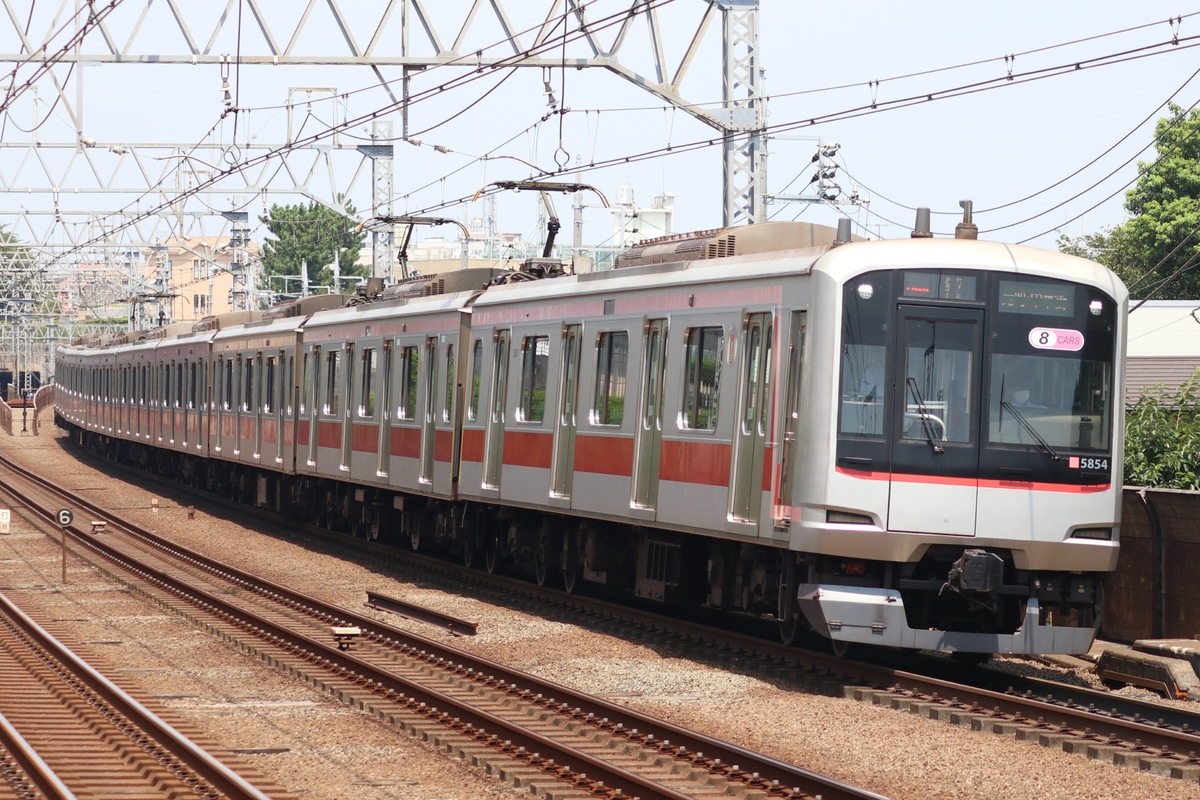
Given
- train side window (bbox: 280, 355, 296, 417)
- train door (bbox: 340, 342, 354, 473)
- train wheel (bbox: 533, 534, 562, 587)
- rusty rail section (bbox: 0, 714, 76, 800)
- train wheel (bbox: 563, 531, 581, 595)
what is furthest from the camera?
train side window (bbox: 280, 355, 296, 417)

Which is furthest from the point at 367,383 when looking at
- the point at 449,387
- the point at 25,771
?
the point at 25,771

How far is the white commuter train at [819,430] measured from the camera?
1188 cm

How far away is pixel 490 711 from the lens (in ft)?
37.0

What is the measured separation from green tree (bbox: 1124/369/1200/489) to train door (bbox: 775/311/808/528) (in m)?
5.11

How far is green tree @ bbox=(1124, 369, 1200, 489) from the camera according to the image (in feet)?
51.9

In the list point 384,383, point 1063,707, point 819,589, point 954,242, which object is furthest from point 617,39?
point 1063,707

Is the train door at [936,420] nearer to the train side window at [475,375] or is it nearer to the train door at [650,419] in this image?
the train door at [650,419]

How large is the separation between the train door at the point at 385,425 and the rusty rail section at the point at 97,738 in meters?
8.16

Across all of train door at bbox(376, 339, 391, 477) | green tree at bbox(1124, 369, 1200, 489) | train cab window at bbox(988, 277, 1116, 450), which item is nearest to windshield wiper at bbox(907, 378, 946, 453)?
train cab window at bbox(988, 277, 1116, 450)

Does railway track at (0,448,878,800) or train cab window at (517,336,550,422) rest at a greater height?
train cab window at (517,336,550,422)

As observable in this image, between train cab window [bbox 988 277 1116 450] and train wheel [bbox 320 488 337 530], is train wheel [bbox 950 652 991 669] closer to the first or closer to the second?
train cab window [bbox 988 277 1116 450]

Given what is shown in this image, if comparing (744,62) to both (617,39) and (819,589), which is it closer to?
(617,39)

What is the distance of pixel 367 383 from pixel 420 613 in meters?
7.25

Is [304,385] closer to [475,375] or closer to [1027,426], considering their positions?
[475,375]
